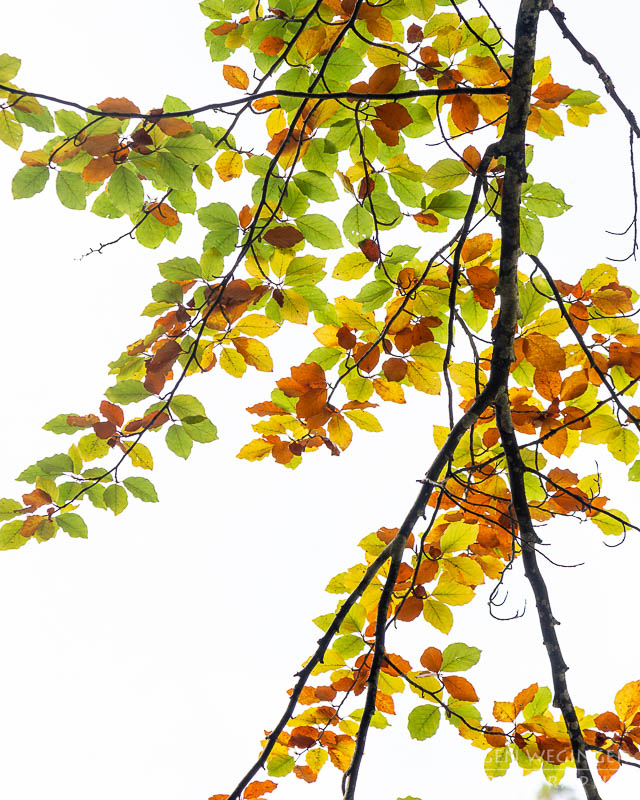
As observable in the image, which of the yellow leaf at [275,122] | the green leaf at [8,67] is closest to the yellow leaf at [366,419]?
the yellow leaf at [275,122]

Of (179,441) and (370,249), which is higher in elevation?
(370,249)

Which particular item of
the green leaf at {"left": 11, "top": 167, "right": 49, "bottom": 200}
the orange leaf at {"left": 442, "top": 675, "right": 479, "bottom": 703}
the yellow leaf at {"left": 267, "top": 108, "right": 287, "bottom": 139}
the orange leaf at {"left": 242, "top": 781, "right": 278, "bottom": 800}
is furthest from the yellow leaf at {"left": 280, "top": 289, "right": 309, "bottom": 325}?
the orange leaf at {"left": 242, "top": 781, "right": 278, "bottom": 800}

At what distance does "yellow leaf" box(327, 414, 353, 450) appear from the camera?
4.46ft

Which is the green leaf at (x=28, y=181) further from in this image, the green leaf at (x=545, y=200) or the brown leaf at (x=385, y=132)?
the green leaf at (x=545, y=200)

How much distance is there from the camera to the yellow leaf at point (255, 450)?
54.7 inches

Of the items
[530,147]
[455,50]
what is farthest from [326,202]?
[530,147]

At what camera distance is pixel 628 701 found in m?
1.24

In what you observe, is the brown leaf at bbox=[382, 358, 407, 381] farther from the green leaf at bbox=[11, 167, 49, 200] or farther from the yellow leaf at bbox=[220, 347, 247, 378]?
the green leaf at bbox=[11, 167, 49, 200]

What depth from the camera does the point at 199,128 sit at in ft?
3.54

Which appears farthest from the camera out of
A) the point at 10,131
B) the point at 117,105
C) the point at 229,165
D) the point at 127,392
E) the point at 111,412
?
the point at 229,165

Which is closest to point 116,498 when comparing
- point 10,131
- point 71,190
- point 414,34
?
point 71,190

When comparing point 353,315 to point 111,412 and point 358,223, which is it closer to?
point 358,223

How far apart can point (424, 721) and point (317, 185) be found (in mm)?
1186

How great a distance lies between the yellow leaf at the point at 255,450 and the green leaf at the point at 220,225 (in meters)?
0.48
